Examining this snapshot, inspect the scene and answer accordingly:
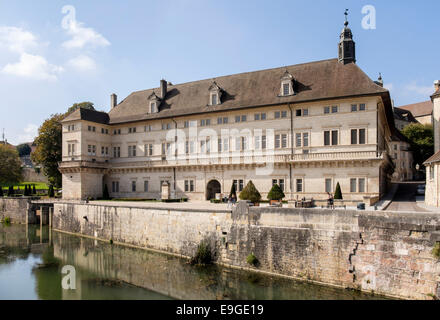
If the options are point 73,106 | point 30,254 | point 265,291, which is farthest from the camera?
point 73,106

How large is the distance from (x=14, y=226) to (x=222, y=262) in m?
31.6

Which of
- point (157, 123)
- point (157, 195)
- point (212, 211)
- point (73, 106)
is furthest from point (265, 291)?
point (73, 106)

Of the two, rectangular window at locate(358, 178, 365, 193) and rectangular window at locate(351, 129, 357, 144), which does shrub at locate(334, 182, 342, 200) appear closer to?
rectangular window at locate(358, 178, 365, 193)

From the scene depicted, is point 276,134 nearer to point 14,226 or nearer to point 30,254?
point 30,254

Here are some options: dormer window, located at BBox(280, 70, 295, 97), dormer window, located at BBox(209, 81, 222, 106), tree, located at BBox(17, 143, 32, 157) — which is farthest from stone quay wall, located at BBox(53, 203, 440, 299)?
tree, located at BBox(17, 143, 32, 157)

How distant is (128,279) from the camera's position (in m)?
20.9

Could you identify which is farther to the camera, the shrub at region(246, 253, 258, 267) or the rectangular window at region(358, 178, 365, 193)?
the rectangular window at region(358, 178, 365, 193)

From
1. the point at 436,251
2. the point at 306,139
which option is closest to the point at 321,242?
the point at 436,251

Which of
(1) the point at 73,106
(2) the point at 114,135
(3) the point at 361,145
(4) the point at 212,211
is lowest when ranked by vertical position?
(4) the point at 212,211

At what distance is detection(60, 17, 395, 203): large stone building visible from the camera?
106 feet

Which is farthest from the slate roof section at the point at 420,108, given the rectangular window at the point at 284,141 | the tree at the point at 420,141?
the rectangular window at the point at 284,141

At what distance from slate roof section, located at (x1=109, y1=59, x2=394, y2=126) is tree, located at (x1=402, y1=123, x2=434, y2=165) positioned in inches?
1311

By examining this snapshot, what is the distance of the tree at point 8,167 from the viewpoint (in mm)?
59594

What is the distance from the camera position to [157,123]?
143 ft
